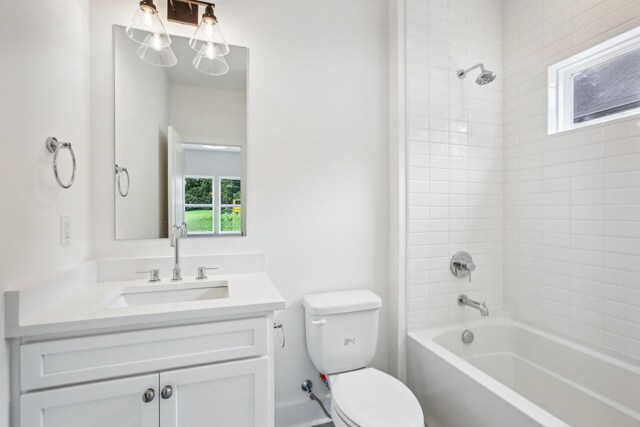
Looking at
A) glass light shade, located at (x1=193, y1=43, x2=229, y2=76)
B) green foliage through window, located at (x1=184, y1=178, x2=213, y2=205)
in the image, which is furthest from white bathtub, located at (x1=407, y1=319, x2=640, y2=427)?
glass light shade, located at (x1=193, y1=43, x2=229, y2=76)

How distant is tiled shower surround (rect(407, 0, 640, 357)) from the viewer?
148cm

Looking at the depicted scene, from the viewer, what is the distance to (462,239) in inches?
76.7

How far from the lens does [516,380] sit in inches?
71.6

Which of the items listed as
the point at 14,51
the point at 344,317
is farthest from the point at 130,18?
the point at 344,317

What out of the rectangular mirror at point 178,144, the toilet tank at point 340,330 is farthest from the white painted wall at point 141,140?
the toilet tank at point 340,330

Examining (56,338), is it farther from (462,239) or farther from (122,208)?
(462,239)

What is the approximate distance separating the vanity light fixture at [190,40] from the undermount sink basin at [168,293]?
1.08 metres

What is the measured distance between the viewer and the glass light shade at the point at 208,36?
1.45 m

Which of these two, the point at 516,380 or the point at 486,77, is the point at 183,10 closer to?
the point at 486,77

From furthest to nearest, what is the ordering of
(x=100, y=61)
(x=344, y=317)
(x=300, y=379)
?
(x=300, y=379) → (x=344, y=317) → (x=100, y=61)

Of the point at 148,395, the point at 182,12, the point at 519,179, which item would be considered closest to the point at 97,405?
the point at 148,395

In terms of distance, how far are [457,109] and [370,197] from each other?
805mm

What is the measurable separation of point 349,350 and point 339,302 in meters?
0.25

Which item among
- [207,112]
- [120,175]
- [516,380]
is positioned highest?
[207,112]
